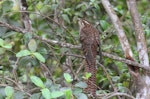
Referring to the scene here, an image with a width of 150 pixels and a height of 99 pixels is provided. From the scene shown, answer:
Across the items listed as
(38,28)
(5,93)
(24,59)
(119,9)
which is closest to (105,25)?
(119,9)

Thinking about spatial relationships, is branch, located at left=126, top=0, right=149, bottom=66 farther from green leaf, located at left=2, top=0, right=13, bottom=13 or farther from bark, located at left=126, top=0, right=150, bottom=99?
green leaf, located at left=2, top=0, right=13, bottom=13

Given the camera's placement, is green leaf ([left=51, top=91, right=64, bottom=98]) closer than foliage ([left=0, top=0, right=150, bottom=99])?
Yes

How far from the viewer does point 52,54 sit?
191 cm

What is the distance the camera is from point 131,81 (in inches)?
78.2

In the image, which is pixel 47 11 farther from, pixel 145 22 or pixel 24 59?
pixel 24 59

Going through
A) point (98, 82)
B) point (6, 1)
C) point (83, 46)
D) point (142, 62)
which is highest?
point (6, 1)

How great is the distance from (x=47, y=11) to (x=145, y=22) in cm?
65

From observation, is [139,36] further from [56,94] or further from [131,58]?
[56,94]

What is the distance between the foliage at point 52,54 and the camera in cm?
146

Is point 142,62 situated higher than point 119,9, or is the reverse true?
point 119,9

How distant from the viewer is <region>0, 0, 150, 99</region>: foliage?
4.78 ft

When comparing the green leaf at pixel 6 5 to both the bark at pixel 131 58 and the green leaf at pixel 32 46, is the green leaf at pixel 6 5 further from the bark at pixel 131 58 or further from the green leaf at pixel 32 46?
the bark at pixel 131 58

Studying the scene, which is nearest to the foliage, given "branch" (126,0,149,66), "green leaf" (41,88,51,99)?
"green leaf" (41,88,51,99)

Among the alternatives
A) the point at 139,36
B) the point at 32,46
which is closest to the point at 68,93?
the point at 32,46
